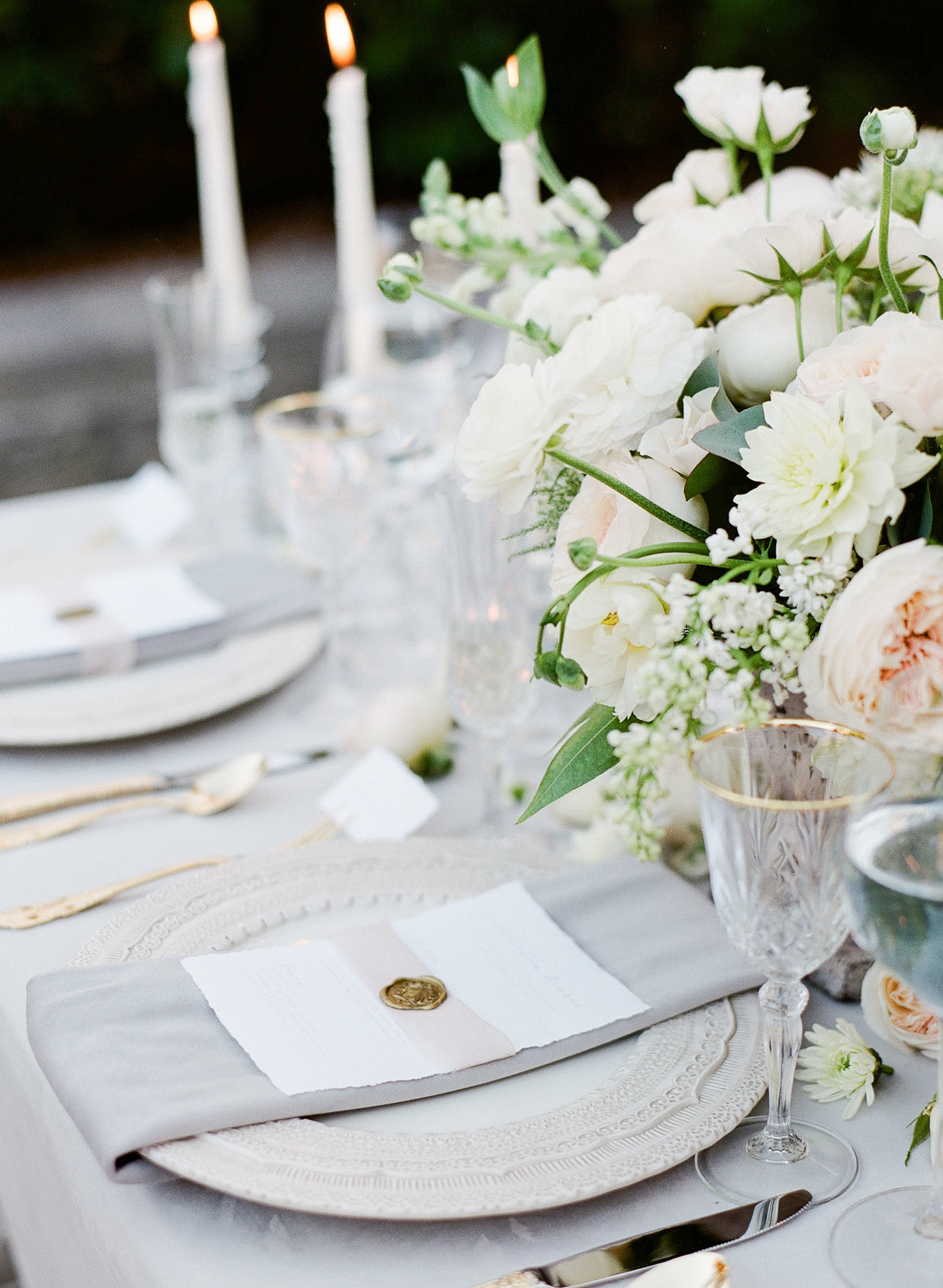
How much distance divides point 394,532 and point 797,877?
95cm

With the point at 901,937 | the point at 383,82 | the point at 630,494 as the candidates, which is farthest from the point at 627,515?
the point at 383,82

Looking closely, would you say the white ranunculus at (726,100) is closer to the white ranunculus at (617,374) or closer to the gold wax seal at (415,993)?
the white ranunculus at (617,374)

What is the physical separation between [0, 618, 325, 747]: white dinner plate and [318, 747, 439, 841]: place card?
8.1 inches

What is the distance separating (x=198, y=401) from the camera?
172cm

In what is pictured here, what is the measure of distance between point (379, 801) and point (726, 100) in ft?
1.82

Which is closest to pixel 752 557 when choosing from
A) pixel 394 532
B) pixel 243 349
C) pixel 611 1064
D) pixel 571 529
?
pixel 571 529

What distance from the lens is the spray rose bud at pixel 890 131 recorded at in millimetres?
637

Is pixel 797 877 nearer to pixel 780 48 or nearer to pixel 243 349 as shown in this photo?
pixel 243 349

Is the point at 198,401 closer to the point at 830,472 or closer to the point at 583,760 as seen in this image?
the point at 583,760

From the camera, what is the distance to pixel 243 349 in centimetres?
186

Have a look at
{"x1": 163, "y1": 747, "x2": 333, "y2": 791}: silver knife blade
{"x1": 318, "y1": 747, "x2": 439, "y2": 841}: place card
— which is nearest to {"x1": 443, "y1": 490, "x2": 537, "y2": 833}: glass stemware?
{"x1": 318, "y1": 747, "x2": 439, "y2": 841}: place card

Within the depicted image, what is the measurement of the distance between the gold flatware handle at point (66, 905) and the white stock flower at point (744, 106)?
597 millimetres

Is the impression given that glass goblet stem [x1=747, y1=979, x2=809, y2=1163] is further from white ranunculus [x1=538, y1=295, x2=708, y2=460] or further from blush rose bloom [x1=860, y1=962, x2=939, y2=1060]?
white ranunculus [x1=538, y1=295, x2=708, y2=460]

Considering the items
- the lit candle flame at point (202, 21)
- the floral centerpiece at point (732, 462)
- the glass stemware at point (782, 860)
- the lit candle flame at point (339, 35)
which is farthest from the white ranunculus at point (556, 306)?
the lit candle flame at point (202, 21)
